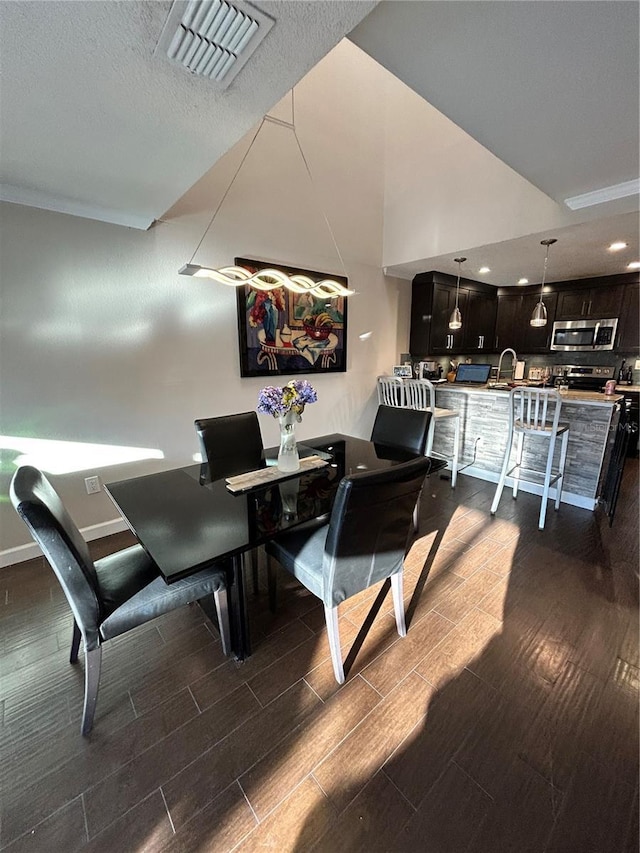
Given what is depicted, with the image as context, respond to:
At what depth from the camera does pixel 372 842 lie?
1065 millimetres

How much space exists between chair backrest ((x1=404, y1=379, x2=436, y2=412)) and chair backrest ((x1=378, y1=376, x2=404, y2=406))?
0.26 ft

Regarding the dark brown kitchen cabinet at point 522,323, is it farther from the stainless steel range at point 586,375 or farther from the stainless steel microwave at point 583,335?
the stainless steel range at point 586,375

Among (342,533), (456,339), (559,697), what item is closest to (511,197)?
(456,339)

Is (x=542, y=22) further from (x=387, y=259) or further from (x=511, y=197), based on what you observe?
(x=387, y=259)

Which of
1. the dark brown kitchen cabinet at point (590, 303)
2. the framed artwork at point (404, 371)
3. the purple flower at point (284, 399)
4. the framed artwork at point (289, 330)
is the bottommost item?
the purple flower at point (284, 399)

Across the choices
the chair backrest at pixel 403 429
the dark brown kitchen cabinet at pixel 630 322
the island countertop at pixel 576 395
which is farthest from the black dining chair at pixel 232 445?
the dark brown kitchen cabinet at pixel 630 322

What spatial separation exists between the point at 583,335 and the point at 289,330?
4.10m

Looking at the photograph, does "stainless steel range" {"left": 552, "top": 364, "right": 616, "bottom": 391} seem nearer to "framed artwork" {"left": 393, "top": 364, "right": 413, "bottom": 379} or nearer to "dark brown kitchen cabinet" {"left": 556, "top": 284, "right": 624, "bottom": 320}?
"dark brown kitchen cabinet" {"left": 556, "top": 284, "right": 624, "bottom": 320}

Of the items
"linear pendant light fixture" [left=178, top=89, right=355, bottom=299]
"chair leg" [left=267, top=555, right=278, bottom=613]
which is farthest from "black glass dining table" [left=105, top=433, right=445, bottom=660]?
"linear pendant light fixture" [left=178, top=89, right=355, bottom=299]

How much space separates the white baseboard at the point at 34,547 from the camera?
94.7 inches

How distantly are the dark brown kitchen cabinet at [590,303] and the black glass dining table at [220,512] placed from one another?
4163 mm

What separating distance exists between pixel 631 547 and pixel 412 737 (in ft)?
7.65

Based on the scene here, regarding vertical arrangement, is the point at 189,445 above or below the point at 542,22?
below

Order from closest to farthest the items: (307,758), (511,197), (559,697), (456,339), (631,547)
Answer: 1. (307,758)
2. (559,697)
3. (631,547)
4. (511,197)
5. (456,339)
